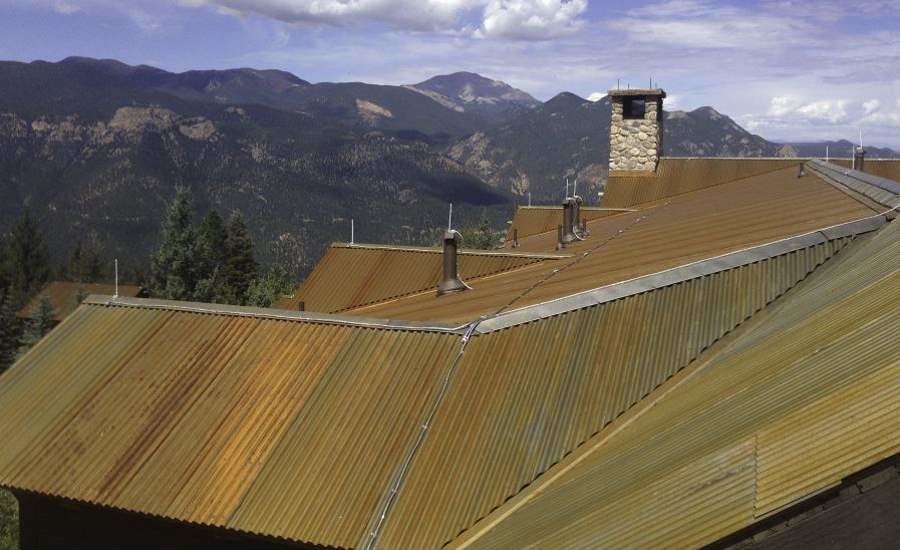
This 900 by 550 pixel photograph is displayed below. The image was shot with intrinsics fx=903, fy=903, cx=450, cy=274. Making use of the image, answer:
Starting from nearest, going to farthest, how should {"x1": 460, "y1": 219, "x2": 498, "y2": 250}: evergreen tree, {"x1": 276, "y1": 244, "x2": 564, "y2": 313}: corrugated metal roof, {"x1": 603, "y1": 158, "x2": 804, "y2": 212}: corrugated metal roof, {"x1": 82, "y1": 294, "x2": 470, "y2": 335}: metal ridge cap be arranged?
{"x1": 82, "y1": 294, "x2": 470, "y2": 335}: metal ridge cap < {"x1": 276, "y1": 244, "x2": 564, "y2": 313}: corrugated metal roof < {"x1": 603, "y1": 158, "x2": 804, "y2": 212}: corrugated metal roof < {"x1": 460, "y1": 219, "x2": 498, "y2": 250}: evergreen tree

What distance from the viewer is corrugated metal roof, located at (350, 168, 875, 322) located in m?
12.7

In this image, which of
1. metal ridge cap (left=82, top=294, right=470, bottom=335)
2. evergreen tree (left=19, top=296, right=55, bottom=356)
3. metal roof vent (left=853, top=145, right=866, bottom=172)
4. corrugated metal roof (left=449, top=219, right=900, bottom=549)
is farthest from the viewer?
evergreen tree (left=19, top=296, right=55, bottom=356)

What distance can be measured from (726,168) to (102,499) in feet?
90.2

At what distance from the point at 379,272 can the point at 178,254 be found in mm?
43749

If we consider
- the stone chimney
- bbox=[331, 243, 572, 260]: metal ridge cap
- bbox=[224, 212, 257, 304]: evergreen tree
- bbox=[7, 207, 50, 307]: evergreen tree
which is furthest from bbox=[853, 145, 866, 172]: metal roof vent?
bbox=[7, 207, 50, 307]: evergreen tree

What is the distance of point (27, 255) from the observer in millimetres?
96062

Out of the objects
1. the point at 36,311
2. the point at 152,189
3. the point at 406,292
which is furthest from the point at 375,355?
the point at 152,189

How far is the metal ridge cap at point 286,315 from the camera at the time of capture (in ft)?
36.3

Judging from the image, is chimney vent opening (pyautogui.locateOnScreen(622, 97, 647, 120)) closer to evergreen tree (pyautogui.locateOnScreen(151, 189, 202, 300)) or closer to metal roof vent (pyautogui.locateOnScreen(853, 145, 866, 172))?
metal roof vent (pyautogui.locateOnScreen(853, 145, 866, 172))

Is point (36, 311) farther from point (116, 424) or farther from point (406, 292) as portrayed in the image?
point (116, 424)

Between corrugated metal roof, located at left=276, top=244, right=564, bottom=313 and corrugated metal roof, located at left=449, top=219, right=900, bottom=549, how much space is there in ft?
26.7

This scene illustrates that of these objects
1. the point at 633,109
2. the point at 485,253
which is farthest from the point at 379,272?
the point at 633,109

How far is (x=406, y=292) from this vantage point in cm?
1838

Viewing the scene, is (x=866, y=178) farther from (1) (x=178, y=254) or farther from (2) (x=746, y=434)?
(1) (x=178, y=254)
